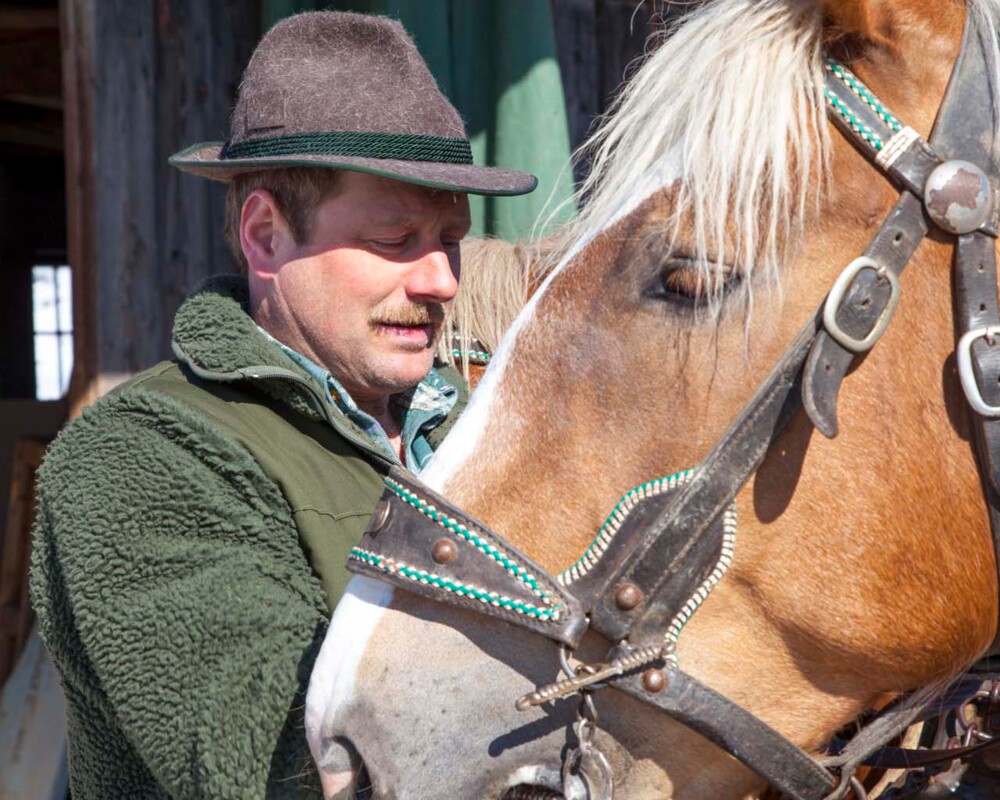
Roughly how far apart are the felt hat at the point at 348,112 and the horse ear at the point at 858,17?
0.45 metres

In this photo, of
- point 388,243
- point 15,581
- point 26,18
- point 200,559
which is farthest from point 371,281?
point 26,18

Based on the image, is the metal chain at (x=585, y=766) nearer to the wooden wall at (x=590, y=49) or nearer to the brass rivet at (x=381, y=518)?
the brass rivet at (x=381, y=518)

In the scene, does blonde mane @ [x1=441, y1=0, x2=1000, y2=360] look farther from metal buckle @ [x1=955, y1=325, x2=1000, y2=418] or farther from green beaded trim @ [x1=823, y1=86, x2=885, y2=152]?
metal buckle @ [x1=955, y1=325, x2=1000, y2=418]

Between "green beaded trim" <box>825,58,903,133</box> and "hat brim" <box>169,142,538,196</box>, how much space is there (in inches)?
17.3

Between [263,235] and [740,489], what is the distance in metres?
0.71

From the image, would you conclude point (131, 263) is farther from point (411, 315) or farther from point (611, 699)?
point (611, 699)

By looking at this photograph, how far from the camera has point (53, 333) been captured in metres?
8.27

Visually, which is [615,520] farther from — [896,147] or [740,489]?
[896,147]

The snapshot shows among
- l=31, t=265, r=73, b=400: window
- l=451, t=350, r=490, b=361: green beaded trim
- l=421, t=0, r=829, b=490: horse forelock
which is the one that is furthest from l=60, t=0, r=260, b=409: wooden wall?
l=31, t=265, r=73, b=400: window

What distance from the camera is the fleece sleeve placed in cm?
107

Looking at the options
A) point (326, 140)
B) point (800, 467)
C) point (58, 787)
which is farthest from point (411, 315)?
point (58, 787)

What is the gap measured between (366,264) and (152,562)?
421 mm

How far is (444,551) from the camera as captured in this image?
96cm

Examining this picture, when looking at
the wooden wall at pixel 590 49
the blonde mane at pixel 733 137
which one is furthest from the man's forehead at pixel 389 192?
the wooden wall at pixel 590 49
